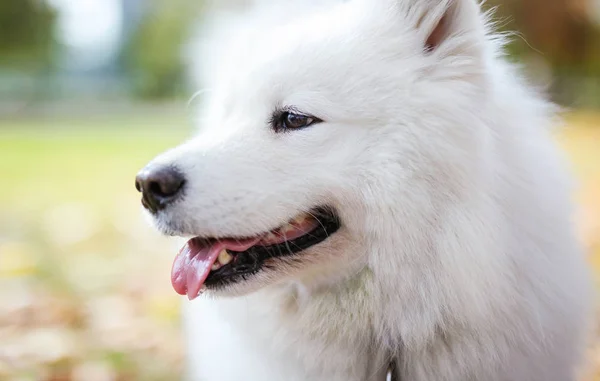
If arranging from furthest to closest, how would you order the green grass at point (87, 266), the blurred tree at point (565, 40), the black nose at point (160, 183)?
the blurred tree at point (565, 40)
the green grass at point (87, 266)
the black nose at point (160, 183)

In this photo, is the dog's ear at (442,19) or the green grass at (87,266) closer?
the dog's ear at (442,19)

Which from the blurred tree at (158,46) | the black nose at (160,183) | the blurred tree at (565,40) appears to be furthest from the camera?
the blurred tree at (158,46)

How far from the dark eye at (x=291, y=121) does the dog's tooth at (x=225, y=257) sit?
18.5 inches

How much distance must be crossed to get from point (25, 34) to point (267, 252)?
80.1 feet

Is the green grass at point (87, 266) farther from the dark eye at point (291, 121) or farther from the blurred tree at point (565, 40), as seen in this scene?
the blurred tree at point (565, 40)

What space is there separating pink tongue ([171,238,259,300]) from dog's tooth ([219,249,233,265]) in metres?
0.02

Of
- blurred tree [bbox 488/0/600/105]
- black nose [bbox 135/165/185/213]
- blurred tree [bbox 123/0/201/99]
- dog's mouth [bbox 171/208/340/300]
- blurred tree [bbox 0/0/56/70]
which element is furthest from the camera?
blurred tree [bbox 0/0/56/70]

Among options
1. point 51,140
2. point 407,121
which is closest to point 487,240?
point 407,121

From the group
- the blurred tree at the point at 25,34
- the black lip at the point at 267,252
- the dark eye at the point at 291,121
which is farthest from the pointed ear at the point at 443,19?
the blurred tree at the point at 25,34

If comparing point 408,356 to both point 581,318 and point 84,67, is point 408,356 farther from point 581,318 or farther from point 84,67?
point 84,67

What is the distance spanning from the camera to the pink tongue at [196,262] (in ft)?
6.91

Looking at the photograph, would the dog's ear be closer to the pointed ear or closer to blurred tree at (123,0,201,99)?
the pointed ear

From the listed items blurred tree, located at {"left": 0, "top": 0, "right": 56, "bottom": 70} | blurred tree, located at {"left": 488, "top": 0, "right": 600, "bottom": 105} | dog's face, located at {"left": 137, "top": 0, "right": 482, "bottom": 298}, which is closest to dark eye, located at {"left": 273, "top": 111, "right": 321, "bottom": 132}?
dog's face, located at {"left": 137, "top": 0, "right": 482, "bottom": 298}

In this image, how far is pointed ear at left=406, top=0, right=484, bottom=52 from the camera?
2.13 m
